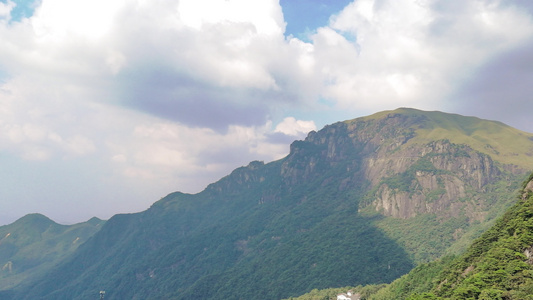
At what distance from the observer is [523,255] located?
108 meters

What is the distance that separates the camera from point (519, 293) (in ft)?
302

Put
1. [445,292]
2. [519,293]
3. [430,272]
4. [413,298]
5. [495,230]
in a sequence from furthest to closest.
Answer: [430,272]
[495,230]
[445,292]
[413,298]
[519,293]

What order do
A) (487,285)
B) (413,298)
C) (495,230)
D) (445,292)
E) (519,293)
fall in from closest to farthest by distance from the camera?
(519,293) → (487,285) → (413,298) → (445,292) → (495,230)

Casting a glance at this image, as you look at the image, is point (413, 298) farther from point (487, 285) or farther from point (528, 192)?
point (528, 192)

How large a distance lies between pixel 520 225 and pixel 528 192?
109 ft

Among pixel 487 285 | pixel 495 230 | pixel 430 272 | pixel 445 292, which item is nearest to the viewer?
pixel 487 285

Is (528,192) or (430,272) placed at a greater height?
(528,192)

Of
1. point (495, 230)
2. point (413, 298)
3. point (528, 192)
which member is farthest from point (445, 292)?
point (528, 192)

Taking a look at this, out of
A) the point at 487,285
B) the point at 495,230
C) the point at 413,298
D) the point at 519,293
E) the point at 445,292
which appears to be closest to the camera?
the point at 519,293

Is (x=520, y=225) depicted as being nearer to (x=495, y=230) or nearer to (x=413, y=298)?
(x=495, y=230)

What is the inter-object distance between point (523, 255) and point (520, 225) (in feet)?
50.0

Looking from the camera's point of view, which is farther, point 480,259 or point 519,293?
point 480,259

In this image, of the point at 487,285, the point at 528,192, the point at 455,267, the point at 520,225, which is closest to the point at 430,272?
the point at 455,267

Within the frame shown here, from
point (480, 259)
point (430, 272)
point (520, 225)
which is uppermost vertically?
point (520, 225)
